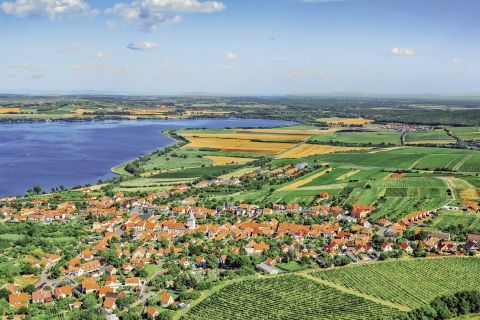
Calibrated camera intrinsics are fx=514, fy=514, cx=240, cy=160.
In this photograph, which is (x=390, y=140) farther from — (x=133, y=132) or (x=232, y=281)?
(x=232, y=281)

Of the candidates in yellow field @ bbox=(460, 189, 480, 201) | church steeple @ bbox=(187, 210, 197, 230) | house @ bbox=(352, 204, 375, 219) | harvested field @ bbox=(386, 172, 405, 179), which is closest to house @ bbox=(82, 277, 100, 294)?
church steeple @ bbox=(187, 210, 197, 230)

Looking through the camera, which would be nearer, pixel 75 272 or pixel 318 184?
pixel 75 272

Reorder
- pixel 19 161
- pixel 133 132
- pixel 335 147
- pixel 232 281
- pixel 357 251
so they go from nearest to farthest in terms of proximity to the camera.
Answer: pixel 232 281, pixel 357 251, pixel 19 161, pixel 335 147, pixel 133 132

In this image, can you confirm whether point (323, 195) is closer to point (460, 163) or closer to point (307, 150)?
point (460, 163)

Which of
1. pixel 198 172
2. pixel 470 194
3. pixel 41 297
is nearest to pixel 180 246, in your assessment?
pixel 41 297

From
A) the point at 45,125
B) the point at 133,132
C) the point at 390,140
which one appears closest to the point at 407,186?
the point at 390,140

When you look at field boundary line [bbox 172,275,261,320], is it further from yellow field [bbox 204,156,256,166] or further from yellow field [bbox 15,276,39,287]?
yellow field [bbox 204,156,256,166]
